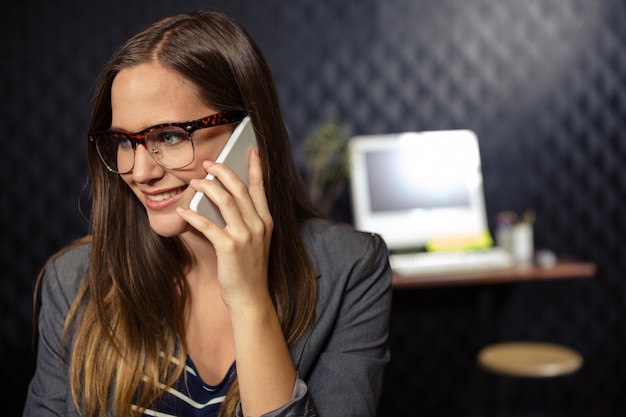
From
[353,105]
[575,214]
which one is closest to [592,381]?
[575,214]

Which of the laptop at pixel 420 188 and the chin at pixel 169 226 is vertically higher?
the chin at pixel 169 226

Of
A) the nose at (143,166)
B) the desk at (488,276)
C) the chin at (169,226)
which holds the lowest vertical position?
the desk at (488,276)

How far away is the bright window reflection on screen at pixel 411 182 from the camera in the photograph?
3428mm

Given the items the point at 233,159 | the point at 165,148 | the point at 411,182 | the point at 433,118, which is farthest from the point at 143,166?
the point at 433,118

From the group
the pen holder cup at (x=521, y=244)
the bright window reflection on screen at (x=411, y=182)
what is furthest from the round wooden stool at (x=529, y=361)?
the bright window reflection on screen at (x=411, y=182)

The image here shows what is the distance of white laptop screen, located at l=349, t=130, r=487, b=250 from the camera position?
341 cm

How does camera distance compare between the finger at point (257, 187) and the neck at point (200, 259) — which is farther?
the neck at point (200, 259)

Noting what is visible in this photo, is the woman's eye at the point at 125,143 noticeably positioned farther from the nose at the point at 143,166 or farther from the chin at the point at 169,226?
the chin at the point at 169,226

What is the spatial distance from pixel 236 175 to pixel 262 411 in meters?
0.40

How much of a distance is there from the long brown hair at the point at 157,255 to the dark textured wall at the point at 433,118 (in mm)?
2239

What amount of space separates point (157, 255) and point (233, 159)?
0.30m

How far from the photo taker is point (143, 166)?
1.21 m

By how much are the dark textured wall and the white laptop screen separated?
0.22 meters

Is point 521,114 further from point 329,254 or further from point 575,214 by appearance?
point 329,254
